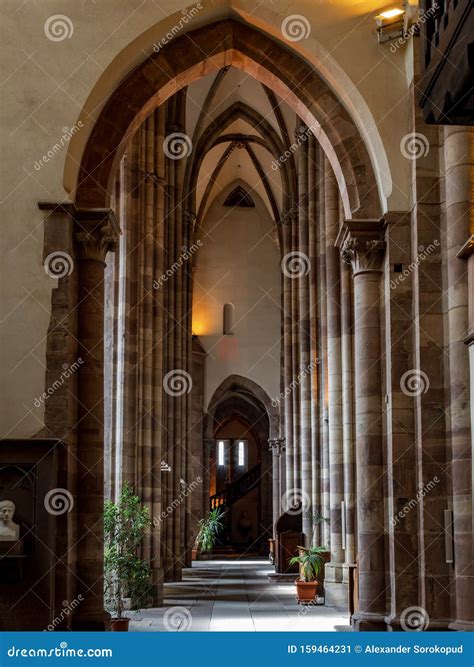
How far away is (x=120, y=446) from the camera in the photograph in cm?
1864

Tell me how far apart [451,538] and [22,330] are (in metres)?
5.26

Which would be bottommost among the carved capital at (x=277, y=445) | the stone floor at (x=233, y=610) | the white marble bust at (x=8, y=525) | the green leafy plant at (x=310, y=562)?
the stone floor at (x=233, y=610)

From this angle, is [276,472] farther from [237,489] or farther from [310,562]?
[310,562]

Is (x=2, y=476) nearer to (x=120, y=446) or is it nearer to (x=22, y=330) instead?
(x=22, y=330)

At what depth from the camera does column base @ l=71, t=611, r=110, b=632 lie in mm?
11781

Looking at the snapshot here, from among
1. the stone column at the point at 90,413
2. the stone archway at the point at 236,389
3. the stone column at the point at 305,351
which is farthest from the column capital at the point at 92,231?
the stone archway at the point at 236,389

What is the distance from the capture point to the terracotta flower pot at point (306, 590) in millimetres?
18094

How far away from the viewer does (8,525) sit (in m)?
11.1

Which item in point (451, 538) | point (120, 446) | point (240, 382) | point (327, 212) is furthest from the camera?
point (240, 382)

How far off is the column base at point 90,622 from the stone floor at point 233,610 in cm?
205

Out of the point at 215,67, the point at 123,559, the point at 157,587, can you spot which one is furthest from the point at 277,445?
the point at 215,67

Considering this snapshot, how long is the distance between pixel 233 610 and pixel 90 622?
568cm

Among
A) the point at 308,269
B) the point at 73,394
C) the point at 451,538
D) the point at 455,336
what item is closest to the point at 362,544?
the point at 451,538

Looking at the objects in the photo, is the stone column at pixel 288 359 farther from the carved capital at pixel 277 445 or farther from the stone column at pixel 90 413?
the stone column at pixel 90 413
